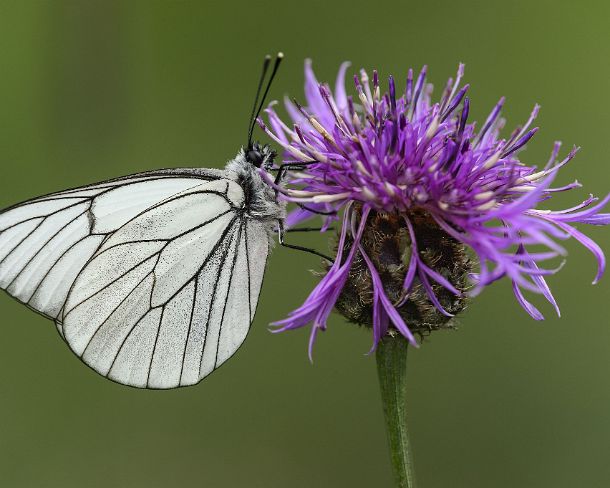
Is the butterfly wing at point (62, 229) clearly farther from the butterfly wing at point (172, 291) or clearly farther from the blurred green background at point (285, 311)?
the blurred green background at point (285, 311)

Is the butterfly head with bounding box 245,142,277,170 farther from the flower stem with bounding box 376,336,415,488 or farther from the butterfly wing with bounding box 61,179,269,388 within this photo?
the flower stem with bounding box 376,336,415,488

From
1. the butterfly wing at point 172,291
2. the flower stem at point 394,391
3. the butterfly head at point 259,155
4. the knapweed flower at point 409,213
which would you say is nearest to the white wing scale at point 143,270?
the butterfly wing at point 172,291

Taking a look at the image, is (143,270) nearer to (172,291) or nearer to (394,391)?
(172,291)

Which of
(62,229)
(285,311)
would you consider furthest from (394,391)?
(285,311)

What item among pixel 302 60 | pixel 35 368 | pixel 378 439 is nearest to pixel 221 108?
pixel 302 60

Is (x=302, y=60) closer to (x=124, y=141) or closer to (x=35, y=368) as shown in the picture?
(x=124, y=141)
